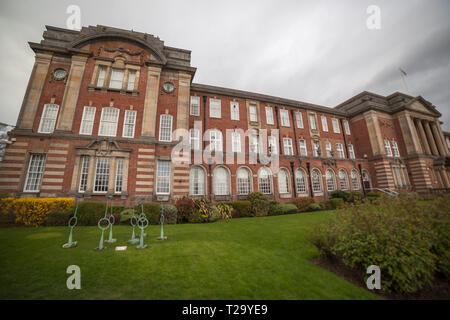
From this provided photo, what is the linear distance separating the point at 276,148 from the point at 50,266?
22186mm

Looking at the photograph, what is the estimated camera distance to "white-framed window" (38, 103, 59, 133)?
1476 centimetres

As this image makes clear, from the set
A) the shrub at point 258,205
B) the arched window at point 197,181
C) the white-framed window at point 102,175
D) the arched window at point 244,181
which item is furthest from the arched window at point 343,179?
the white-framed window at point 102,175

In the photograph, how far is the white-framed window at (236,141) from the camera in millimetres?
21044

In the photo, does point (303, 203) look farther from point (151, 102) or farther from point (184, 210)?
point (151, 102)

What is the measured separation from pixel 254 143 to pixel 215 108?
21.8 feet

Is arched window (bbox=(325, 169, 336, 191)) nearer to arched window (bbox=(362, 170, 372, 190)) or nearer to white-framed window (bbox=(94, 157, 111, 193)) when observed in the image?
arched window (bbox=(362, 170, 372, 190))

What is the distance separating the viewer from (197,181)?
18406 millimetres

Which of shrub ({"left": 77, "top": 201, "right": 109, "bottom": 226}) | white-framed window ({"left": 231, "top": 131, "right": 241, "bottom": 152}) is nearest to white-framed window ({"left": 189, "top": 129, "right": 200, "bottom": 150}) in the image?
white-framed window ({"left": 231, "top": 131, "right": 241, "bottom": 152})

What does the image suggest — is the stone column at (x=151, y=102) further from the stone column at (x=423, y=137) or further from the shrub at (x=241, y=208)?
the stone column at (x=423, y=137)

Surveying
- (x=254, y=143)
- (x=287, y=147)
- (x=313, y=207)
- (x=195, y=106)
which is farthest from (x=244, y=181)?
(x=195, y=106)

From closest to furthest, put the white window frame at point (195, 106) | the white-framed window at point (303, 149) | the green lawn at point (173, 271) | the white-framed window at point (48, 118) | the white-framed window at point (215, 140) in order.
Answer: the green lawn at point (173, 271)
the white-framed window at point (48, 118)
the white-framed window at point (215, 140)
the white window frame at point (195, 106)
the white-framed window at point (303, 149)

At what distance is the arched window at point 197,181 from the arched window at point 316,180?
1508 centimetres

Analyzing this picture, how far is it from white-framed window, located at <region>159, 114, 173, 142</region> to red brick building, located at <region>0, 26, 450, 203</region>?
10cm
